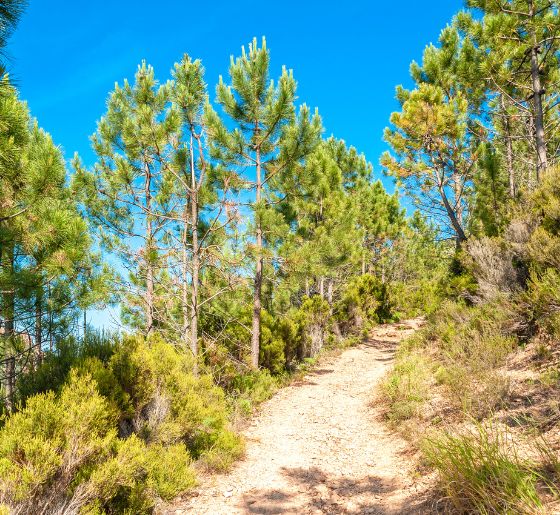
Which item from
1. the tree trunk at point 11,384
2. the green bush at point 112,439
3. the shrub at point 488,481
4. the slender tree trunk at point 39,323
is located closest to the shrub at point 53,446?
the green bush at point 112,439

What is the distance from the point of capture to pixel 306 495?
13.1ft

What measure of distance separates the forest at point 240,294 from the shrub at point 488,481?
20 mm

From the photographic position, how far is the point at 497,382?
4.70 meters

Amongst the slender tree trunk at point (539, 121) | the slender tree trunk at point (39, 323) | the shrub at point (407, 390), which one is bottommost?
the shrub at point (407, 390)

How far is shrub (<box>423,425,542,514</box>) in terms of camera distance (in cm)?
239

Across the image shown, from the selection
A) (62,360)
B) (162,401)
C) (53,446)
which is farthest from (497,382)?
(62,360)

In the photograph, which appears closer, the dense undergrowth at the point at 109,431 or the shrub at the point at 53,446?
the shrub at the point at 53,446

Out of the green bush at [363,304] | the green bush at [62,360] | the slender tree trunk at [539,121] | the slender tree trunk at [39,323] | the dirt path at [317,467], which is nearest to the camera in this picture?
the green bush at [62,360]

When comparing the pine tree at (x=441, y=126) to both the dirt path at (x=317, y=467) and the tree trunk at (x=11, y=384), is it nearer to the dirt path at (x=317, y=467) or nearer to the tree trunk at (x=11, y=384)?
the dirt path at (x=317, y=467)

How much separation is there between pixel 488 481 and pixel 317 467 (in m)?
2.52

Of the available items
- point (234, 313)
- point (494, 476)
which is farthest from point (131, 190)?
point (494, 476)

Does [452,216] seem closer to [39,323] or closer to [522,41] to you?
[522,41]

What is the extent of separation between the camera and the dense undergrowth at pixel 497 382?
272 cm

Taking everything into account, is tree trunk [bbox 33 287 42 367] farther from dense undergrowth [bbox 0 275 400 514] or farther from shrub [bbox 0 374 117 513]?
shrub [bbox 0 374 117 513]
